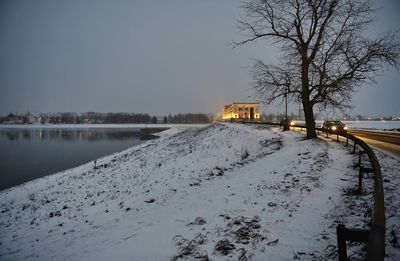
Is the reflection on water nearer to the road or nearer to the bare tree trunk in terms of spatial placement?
the bare tree trunk

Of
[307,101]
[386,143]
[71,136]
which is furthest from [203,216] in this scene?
[71,136]

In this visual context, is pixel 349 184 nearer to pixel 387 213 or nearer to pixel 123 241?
pixel 387 213

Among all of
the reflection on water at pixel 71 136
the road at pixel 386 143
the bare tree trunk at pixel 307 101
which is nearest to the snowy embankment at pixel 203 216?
the road at pixel 386 143

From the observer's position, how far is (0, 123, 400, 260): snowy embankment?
21.0 feet

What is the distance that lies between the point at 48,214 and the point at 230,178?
28.5 feet

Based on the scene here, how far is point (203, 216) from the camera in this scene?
28.0 feet

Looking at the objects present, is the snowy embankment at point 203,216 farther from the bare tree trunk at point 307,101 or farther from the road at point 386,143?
the bare tree trunk at point 307,101

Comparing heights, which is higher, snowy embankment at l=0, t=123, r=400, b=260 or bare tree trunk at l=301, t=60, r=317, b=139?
bare tree trunk at l=301, t=60, r=317, b=139

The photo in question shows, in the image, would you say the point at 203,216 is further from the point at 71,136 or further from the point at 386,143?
the point at 71,136

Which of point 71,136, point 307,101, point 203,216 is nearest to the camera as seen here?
point 203,216

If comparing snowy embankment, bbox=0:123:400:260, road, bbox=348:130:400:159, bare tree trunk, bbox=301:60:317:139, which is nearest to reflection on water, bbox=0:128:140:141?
bare tree trunk, bbox=301:60:317:139

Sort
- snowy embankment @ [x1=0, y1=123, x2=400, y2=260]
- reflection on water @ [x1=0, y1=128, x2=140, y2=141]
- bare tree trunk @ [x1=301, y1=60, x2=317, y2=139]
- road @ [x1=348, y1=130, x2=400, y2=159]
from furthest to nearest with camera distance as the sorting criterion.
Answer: reflection on water @ [x1=0, y1=128, x2=140, y2=141]
bare tree trunk @ [x1=301, y1=60, x2=317, y2=139]
road @ [x1=348, y1=130, x2=400, y2=159]
snowy embankment @ [x1=0, y1=123, x2=400, y2=260]

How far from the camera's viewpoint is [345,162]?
13125 millimetres

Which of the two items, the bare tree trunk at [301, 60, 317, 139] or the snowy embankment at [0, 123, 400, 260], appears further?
the bare tree trunk at [301, 60, 317, 139]
